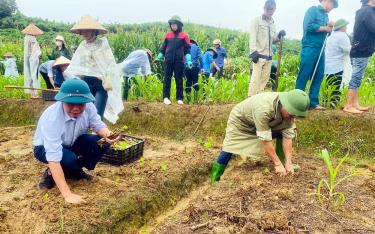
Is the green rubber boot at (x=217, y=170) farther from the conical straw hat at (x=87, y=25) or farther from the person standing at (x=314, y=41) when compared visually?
the conical straw hat at (x=87, y=25)

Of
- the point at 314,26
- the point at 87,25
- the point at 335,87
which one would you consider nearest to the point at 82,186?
the point at 87,25

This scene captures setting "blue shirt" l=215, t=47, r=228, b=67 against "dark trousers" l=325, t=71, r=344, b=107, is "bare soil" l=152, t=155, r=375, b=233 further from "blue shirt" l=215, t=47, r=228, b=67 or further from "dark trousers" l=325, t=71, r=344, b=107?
"blue shirt" l=215, t=47, r=228, b=67

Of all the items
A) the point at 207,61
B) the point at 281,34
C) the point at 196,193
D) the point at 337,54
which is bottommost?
the point at 196,193

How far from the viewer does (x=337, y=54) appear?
562 cm

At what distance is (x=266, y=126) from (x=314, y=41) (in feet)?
6.52

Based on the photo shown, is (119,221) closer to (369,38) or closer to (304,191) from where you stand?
(304,191)

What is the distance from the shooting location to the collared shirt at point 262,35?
17.6ft

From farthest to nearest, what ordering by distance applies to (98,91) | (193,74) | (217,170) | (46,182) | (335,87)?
1. (193,74)
2. (335,87)
3. (98,91)
4. (217,170)
5. (46,182)

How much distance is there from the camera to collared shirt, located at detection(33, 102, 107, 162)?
305 centimetres

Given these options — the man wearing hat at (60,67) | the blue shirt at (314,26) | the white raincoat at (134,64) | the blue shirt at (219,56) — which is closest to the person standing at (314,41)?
the blue shirt at (314,26)

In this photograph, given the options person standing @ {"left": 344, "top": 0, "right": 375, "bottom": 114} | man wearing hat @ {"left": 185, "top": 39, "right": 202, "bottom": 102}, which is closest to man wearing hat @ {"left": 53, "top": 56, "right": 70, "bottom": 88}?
man wearing hat @ {"left": 185, "top": 39, "right": 202, "bottom": 102}

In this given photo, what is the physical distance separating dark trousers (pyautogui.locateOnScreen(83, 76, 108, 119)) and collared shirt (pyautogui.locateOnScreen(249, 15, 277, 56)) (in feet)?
7.04

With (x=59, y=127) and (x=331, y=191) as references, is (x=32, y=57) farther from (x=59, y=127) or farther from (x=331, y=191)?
(x=331, y=191)

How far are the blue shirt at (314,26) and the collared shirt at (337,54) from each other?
71cm
